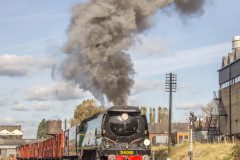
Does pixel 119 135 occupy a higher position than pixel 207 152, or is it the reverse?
pixel 119 135

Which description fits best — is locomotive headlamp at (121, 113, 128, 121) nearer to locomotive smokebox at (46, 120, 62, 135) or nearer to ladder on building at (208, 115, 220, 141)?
ladder on building at (208, 115, 220, 141)

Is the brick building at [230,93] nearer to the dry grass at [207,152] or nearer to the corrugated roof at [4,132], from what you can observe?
the dry grass at [207,152]

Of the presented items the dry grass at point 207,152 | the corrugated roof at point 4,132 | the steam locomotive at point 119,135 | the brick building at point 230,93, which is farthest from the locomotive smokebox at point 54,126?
the corrugated roof at point 4,132

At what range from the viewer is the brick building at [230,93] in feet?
166

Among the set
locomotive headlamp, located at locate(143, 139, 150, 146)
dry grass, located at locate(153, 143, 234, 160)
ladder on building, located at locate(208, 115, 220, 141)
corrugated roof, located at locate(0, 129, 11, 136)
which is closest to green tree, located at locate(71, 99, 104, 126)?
ladder on building, located at locate(208, 115, 220, 141)

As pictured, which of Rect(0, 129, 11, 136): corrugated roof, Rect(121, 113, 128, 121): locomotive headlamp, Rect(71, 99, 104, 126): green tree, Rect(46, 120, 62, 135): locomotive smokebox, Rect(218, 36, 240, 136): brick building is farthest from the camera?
Rect(0, 129, 11, 136): corrugated roof

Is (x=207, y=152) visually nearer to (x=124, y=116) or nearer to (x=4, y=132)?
(x=124, y=116)

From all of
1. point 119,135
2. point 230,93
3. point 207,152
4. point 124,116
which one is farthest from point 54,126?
point 124,116

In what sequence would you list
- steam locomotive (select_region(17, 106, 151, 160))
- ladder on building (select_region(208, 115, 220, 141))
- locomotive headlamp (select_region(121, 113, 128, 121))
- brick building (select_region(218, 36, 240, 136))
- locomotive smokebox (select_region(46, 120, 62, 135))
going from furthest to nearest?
locomotive smokebox (select_region(46, 120, 62, 135)), ladder on building (select_region(208, 115, 220, 141)), brick building (select_region(218, 36, 240, 136)), locomotive headlamp (select_region(121, 113, 128, 121)), steam locomotive (select_region(17, 106, 151, 160))

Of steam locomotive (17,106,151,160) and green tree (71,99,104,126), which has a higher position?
green tree (71,99,104,126)

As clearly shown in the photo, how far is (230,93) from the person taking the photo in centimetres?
5300

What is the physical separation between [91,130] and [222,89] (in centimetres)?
3587

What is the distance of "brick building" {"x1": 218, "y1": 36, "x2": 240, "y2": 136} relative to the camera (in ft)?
166

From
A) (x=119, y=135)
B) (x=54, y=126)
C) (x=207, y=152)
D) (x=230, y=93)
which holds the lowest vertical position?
(x=207, y=152)
